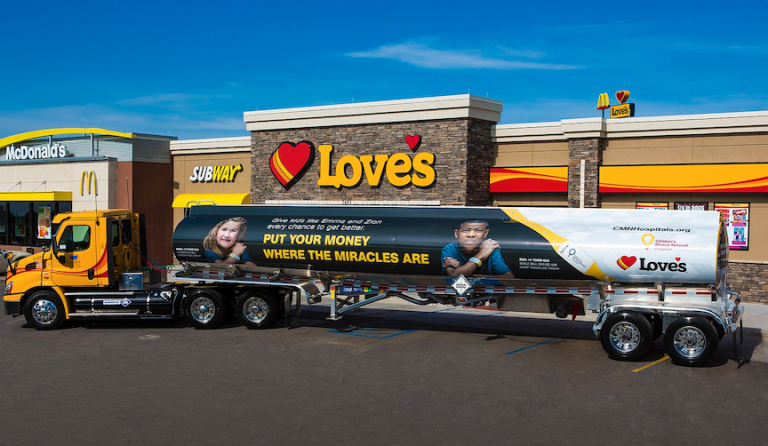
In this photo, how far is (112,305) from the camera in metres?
18.0

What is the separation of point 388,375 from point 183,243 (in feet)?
26.0

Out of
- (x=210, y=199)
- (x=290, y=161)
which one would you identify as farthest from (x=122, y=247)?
(x=210, y=199)

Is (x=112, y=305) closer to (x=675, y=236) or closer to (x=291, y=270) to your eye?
(x=291, y=270)

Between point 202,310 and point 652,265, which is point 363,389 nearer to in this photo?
point 652,265

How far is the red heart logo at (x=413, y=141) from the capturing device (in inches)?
1011

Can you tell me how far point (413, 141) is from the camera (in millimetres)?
25734

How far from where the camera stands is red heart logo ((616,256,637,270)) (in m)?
14.5

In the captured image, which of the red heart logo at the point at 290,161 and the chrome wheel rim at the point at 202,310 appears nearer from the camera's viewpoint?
the chrome wheel rim at the point at 202,310

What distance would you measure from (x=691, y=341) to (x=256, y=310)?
396 inches

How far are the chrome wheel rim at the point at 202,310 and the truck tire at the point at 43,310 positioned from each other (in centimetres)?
330

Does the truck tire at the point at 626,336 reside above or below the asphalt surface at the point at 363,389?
above

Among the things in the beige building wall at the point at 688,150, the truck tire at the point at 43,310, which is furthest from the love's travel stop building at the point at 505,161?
the truck tire at the point at 43,310

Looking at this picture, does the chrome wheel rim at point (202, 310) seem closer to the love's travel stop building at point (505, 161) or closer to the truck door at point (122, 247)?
the truck door at point (122, 247)

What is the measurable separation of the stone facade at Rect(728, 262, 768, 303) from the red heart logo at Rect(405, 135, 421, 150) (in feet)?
36.2
